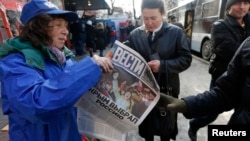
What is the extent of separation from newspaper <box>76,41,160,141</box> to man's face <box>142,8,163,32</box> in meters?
0.84

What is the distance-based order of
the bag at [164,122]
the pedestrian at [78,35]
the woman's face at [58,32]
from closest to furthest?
the woman's face at [58,32], the bag at [164,122], the pedestrian at [78,35]

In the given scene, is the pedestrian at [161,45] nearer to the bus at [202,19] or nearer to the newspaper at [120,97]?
the newspaper at [120,97]

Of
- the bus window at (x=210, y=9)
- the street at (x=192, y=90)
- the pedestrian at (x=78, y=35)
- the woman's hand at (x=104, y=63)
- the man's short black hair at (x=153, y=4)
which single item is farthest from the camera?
the pedestrian at (x=78, y=35)

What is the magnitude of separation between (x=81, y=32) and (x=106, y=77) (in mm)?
10782

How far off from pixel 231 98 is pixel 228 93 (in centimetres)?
3

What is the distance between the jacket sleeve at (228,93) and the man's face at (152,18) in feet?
2.74

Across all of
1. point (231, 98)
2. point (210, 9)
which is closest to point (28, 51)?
point (231, 98)

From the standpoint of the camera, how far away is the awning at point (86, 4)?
12470 mm

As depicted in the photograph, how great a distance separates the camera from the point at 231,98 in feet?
4.36

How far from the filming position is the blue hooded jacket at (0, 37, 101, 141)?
98cm

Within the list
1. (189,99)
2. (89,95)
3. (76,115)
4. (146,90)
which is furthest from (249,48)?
A: (76,115)

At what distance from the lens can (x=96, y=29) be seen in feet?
38.9

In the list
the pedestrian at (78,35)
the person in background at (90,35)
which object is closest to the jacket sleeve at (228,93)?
the pedestrian at (78,35)

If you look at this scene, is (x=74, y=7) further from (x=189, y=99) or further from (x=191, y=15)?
(x=189, y=99)
